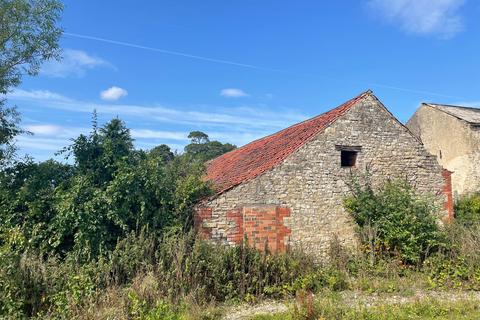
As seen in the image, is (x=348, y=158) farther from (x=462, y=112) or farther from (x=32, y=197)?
(x=462, y=112)

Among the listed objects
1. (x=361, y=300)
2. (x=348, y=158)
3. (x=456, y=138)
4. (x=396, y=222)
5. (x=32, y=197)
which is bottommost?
(x=361, y=300)

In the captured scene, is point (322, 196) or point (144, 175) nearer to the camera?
point (144, 175)

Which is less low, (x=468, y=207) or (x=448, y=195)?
(x=448, y=195)

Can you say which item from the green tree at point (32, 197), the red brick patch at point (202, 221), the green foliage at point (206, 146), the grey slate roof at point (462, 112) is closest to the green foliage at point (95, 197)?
the green tree at point (32, 197)

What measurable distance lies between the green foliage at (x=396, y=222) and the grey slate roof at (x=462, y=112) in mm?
11254

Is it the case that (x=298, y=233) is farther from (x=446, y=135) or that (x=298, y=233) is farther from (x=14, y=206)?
(x=446, y=135)

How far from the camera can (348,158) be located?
1191 cm

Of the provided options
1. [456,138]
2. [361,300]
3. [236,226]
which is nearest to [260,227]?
[236,226]

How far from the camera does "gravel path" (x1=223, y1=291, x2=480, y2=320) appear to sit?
7602 millimetres

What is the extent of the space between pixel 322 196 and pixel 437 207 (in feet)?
12.2

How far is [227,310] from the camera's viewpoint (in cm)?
775

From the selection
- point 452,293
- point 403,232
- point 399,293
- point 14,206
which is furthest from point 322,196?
point 14,206

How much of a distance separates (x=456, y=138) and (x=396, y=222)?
40.7 ft

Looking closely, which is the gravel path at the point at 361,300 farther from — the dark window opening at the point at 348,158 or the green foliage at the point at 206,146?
the green foliage at the point at 206,146
